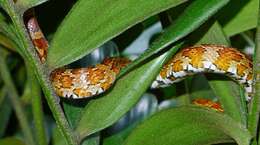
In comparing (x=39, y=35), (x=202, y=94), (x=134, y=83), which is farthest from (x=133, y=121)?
(x=134, y=83)

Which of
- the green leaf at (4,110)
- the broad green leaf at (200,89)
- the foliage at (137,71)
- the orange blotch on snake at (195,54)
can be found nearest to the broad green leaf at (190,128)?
the foliage at (137,71)

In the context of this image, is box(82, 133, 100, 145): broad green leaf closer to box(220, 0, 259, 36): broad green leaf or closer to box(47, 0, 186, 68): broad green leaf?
box(47, 0, 186, 68): broad green leaf

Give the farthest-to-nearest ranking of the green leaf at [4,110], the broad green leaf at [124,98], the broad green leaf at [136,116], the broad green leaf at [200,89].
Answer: the green leaf at [4,110] < the broad green leaf at [200,89] < the broad green leaf at [136,116] < the broad green leaf at [124,98]

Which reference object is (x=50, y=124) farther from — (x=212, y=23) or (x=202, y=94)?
(x=212, y=23)

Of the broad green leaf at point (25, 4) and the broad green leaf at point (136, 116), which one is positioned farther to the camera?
the broad green leaf at point (136, 116)

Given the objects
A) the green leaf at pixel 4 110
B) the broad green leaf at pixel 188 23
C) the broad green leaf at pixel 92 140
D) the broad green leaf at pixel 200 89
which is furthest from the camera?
the green leaf at pixel 4 110

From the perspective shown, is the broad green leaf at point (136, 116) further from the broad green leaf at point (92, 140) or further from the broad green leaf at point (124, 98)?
the broad green leaf at point (124, 98)

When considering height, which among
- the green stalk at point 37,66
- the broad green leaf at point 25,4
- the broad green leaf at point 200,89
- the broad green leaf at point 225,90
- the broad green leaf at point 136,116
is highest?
the broad green leaf at point 25,4
